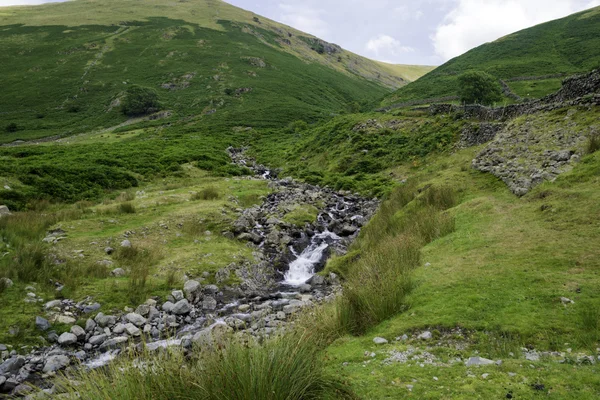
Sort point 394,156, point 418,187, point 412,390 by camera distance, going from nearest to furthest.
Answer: point 412,390
point 418,187
point 394,156

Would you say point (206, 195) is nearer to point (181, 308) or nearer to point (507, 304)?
point (181, 308)

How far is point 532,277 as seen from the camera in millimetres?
6770

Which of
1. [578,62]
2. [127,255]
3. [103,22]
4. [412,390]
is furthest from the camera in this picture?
[103,22]

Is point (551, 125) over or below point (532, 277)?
over

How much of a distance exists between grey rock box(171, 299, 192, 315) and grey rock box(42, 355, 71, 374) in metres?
2.93

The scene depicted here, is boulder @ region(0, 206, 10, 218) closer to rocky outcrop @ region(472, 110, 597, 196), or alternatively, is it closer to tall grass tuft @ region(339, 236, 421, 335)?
tall grass tuft @ region(339, 236, 421, 335)

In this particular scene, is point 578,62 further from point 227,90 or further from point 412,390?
point 412,390

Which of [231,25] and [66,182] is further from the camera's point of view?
[231,25]

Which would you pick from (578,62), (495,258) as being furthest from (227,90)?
(495,258)

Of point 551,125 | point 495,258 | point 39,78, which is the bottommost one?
point 495,258

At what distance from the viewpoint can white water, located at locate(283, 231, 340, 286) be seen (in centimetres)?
1395

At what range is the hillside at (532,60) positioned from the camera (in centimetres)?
6419

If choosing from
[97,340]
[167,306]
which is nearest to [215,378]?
[97,340]

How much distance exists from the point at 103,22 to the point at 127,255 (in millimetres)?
159545
